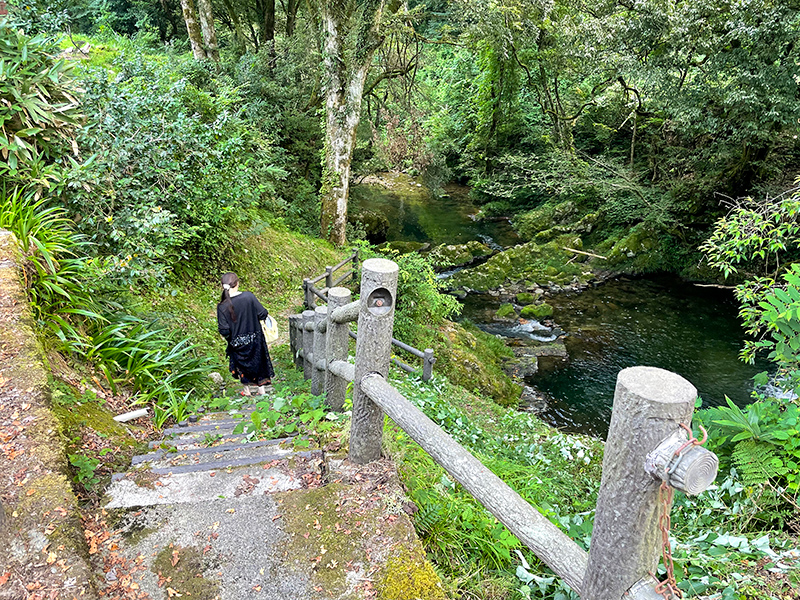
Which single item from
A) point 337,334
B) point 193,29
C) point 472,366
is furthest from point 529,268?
point 337,334

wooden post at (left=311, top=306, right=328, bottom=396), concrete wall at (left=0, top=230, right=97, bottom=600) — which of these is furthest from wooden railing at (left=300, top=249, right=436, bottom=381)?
concrete wall at (left=0, top=230, right=97, bottom=600)

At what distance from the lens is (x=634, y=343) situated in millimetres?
11727

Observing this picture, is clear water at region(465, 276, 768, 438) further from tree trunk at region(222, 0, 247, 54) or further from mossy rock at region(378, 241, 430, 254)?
tree trunk at region(222, 0, 247, 54)

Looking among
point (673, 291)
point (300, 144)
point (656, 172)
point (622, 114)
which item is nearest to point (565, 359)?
point (673, 291)

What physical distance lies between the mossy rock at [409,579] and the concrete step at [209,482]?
0.83m

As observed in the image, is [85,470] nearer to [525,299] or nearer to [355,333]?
[355,333]

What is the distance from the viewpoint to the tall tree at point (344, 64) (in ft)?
34.7

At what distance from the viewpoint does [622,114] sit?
18203 millimetres

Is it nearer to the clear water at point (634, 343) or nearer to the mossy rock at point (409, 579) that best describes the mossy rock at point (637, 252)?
the clear water at point (634, 343)

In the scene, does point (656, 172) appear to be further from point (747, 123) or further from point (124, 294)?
point (124, 294)

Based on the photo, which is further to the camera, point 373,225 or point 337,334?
point 373,225

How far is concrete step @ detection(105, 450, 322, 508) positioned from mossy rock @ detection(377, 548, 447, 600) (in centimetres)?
83

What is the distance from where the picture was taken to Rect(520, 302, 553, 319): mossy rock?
13.0 m

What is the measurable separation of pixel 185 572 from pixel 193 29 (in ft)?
40.1
